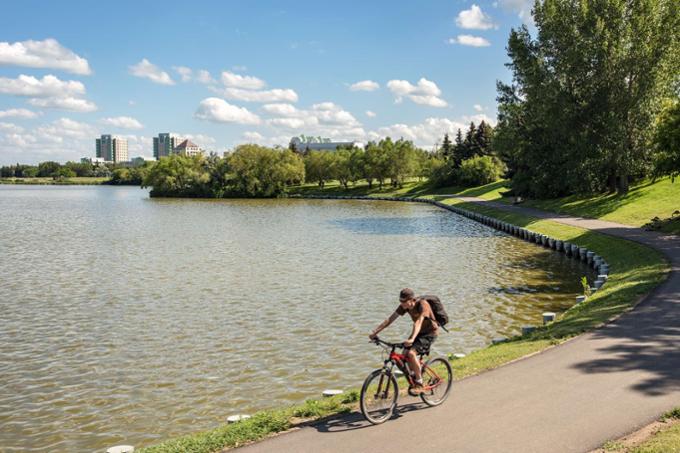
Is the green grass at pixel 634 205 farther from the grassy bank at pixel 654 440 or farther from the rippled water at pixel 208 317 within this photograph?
the grassy bank at pixel 654 440

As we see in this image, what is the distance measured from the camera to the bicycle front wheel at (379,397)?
9.67 m

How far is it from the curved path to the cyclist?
748 mm

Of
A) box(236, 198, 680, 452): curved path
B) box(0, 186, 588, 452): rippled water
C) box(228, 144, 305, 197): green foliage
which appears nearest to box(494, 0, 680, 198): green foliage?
box(0, 186, 588, 452): rippled water

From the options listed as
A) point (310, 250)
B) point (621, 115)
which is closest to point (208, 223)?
point (310, 250)

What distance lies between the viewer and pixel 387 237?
1889 inches

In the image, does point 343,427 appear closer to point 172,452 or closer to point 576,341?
point 172,452

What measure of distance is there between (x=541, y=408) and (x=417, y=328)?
247 centimetres

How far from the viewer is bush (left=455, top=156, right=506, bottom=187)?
343ft

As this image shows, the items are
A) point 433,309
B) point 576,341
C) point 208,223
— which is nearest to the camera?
point 433,309

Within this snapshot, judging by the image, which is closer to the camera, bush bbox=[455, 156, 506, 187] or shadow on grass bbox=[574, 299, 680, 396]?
shadow on grass bbox=[574, 299, 680, 396]

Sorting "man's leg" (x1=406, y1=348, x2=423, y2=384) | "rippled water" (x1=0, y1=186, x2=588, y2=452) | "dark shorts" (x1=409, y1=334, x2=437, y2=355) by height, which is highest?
"dark shorts" (x1=409, y1=334, x2=437, y2=355)

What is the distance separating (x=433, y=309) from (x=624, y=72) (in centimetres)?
4609

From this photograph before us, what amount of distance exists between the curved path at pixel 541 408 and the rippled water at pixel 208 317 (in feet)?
13.6

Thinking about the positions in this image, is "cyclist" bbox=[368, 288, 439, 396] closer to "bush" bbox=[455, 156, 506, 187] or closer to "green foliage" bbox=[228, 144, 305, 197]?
"bush" bbox=[455, 156, 506, 187]
